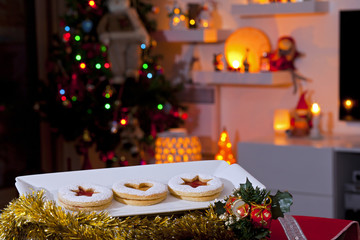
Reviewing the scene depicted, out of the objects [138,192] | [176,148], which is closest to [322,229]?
[138,192]

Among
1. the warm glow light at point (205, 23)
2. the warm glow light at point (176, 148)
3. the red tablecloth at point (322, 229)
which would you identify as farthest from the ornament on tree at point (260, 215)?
the warm glow light at point (205, 23)

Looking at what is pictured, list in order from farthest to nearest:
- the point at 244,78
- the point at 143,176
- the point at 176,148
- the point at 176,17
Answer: the point at 176,17 → the point at 244,78 → the point at 176,148 → the point at 143,176

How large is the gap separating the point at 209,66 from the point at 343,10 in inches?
38.4

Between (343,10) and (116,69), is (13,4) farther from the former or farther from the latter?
(343,10)

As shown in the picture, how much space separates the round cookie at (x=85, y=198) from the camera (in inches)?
40.4

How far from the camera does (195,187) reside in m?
1.14

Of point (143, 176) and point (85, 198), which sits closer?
point (85, 198)

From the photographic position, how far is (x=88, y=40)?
370 cm

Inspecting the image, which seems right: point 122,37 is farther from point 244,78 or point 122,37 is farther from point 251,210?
point 251,210

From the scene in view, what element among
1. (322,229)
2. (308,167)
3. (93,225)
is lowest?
(308,167)

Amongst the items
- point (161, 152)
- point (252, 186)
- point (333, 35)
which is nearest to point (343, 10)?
point (333, 35)

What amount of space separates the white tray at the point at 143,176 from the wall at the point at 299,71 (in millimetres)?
2538

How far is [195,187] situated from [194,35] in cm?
277

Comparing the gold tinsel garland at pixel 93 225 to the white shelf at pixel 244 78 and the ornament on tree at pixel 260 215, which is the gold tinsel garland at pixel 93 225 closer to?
the ornament on tree at pixel 260 215
